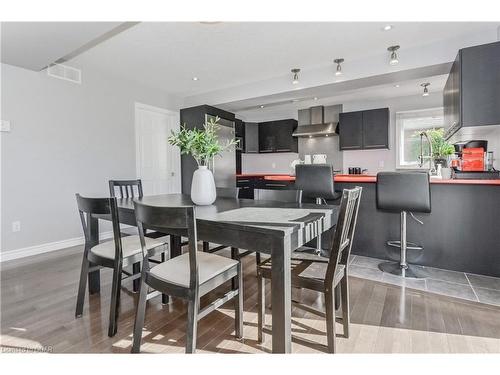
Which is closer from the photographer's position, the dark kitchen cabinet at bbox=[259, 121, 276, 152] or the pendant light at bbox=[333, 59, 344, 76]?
the pendant light at bbox=[333, 59, 344, 76]

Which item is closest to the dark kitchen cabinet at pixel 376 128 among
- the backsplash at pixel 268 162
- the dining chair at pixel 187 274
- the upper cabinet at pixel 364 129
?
the upper cabinet at pixel 364 129

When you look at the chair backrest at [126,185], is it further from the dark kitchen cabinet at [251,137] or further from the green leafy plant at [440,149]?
the dark kitchen cabinet at [251,137]

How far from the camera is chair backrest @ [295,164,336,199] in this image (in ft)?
9.91

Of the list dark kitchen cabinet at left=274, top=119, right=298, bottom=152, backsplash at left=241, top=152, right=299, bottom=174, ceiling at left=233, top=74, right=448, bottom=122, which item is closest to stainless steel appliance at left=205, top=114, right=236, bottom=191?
ceiling at left=233, top=74, right=448, bottom=122

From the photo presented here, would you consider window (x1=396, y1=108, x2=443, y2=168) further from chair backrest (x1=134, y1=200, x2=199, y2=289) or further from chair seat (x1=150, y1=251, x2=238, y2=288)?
chair backrest (x1=134, y1=200, x2=199, y2=289)

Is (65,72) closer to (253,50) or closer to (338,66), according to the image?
(253,50)

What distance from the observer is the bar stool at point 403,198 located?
99.1 inches

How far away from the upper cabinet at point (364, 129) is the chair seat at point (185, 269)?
183 inches

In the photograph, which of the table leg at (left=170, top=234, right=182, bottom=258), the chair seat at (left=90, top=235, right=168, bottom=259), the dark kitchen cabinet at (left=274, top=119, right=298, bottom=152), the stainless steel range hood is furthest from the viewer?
the dark kitchen cabinet at (left=274, top=119, right=298, bottom=152)

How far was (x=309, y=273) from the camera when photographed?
1573 mm

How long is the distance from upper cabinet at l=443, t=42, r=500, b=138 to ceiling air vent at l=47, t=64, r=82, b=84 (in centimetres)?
460

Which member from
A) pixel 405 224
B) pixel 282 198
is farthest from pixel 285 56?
pixel 405 224

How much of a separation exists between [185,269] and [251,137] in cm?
559

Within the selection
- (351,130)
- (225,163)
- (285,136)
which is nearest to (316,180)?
(225,163)
